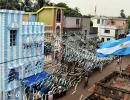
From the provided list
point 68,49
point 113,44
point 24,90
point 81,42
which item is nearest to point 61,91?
point 24,90

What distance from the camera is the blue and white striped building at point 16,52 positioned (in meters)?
22.0

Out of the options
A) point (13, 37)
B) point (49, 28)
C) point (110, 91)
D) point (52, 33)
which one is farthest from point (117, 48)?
point (49, 28)

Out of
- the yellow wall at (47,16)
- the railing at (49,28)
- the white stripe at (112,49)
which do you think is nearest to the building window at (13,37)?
the railing at (49,28)

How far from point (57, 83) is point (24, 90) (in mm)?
4009

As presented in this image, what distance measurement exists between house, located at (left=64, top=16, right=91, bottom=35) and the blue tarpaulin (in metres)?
17.6

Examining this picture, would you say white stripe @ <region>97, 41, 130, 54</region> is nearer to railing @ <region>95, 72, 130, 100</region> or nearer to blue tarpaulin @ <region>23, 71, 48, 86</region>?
railing @ <region>95, 72, 130, 100</region>

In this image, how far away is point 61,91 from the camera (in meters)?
28.1

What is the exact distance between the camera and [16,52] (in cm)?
2361

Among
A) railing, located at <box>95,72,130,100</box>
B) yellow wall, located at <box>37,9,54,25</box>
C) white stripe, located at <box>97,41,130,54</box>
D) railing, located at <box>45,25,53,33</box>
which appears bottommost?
railing, located at <box>95,72,130,100</box>

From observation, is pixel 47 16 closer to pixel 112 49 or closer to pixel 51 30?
pixel 51 30

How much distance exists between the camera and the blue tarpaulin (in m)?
24.3

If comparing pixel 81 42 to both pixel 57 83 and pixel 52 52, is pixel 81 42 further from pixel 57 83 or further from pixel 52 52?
pixel 57 83

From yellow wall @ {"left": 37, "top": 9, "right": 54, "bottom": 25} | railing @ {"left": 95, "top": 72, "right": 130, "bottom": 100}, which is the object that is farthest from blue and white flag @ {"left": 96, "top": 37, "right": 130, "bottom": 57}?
yellow wall @ {"left": 37, "top": 9, "right": 54, "bottom": 25}

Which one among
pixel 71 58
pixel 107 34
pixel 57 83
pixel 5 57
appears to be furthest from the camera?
pixel 107 34
